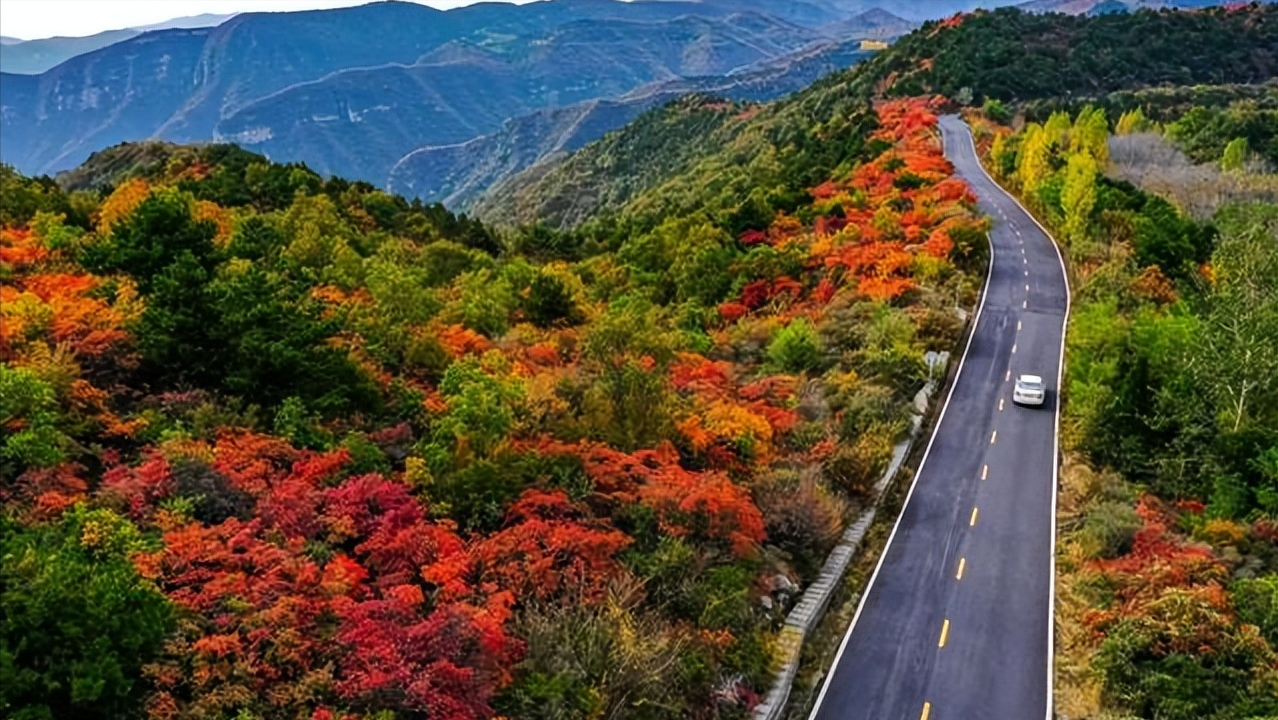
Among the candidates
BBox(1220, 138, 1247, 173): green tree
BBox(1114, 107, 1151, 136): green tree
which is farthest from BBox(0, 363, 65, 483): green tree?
BBox(1114, 107, 1151, 136): green tree

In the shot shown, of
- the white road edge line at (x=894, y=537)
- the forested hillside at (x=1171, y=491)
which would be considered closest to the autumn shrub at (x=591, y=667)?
the white road edge line at (x=894, y=537)

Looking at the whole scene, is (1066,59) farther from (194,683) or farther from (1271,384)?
(194,683)

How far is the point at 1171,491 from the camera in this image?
2744cm

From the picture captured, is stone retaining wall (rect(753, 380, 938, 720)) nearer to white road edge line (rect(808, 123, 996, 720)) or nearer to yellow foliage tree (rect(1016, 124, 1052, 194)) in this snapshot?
white road edge line (rect(808, 123, 996, 720))

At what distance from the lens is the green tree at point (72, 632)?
1085 cm

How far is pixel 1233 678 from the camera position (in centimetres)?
1703

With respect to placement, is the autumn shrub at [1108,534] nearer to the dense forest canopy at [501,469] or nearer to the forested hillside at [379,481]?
the dense forest canopy at [501,469]

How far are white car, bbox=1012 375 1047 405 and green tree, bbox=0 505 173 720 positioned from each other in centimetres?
3209

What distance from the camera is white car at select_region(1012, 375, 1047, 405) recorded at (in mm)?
35403

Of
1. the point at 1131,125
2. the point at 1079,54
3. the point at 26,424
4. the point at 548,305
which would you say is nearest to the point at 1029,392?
the point at 548,305

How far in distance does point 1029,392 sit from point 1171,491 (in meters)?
8.55

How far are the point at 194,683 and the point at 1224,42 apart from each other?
164 metres

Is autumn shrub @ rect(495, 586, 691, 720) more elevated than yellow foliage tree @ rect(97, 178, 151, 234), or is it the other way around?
yellow foliage tree @ rect(97, 178, 151, 234)

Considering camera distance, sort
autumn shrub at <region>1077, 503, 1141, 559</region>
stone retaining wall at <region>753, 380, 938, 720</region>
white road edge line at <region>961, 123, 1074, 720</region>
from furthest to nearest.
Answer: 1. autumn shrub at <region>1077, 503, 1141, 559</region>
2. white road edge line at <region>961, 123, 1074, 720</region>
3. stone retaining wall at <region>753, 380, 938, 720</region>
